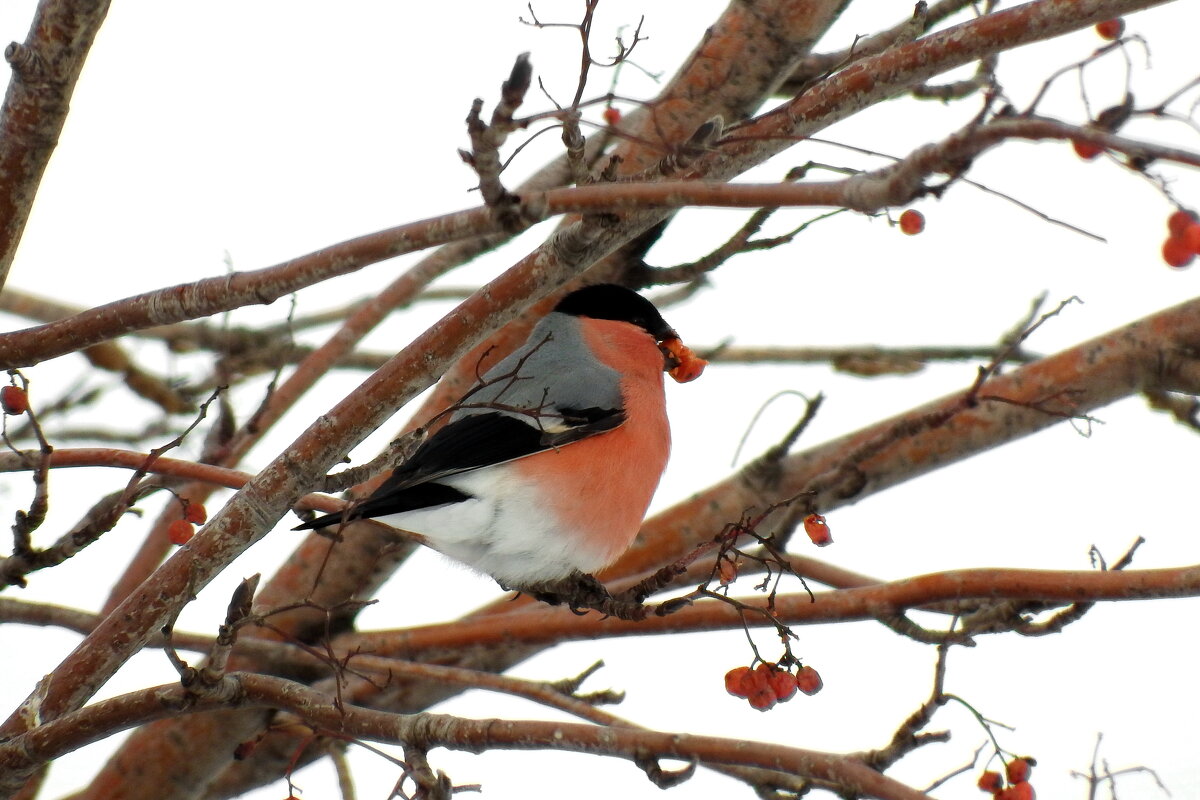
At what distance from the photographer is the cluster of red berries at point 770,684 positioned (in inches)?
63.3

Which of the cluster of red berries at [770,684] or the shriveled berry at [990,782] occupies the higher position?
the cluster of red berries at [770,684]

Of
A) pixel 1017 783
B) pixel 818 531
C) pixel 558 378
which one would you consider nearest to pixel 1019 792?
pixel 1017 783

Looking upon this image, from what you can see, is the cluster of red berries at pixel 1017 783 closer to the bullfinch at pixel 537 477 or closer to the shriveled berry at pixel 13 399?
the bullfinch at pixel 537 477

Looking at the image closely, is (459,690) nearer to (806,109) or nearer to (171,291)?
(171,291)

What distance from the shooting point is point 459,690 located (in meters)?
2.55

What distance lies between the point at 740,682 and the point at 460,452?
0.65 m

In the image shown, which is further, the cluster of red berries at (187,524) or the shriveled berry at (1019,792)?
the cluster of red berries at (187,524)

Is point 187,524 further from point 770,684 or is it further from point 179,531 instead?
point 770,684

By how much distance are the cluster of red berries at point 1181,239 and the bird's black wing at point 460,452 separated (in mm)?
1125

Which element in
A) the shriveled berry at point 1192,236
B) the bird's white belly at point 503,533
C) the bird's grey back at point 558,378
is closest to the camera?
the shriveled berry at point 1192,236

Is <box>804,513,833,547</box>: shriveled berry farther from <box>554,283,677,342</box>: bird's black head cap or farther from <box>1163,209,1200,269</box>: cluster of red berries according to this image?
<box>554,283,677,342</box>: bird's black head cap

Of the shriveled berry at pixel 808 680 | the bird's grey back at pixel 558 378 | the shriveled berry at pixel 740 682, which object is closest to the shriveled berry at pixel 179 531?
the bird's grey back at pixel 558 378

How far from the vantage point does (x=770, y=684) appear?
164 cm

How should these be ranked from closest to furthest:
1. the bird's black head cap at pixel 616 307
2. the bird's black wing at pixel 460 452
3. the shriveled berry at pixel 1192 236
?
the shriveled berry at pixel 1192 236, the bird's black wing at pixel 460 452, the bird's black head cap at pixel 616 307
